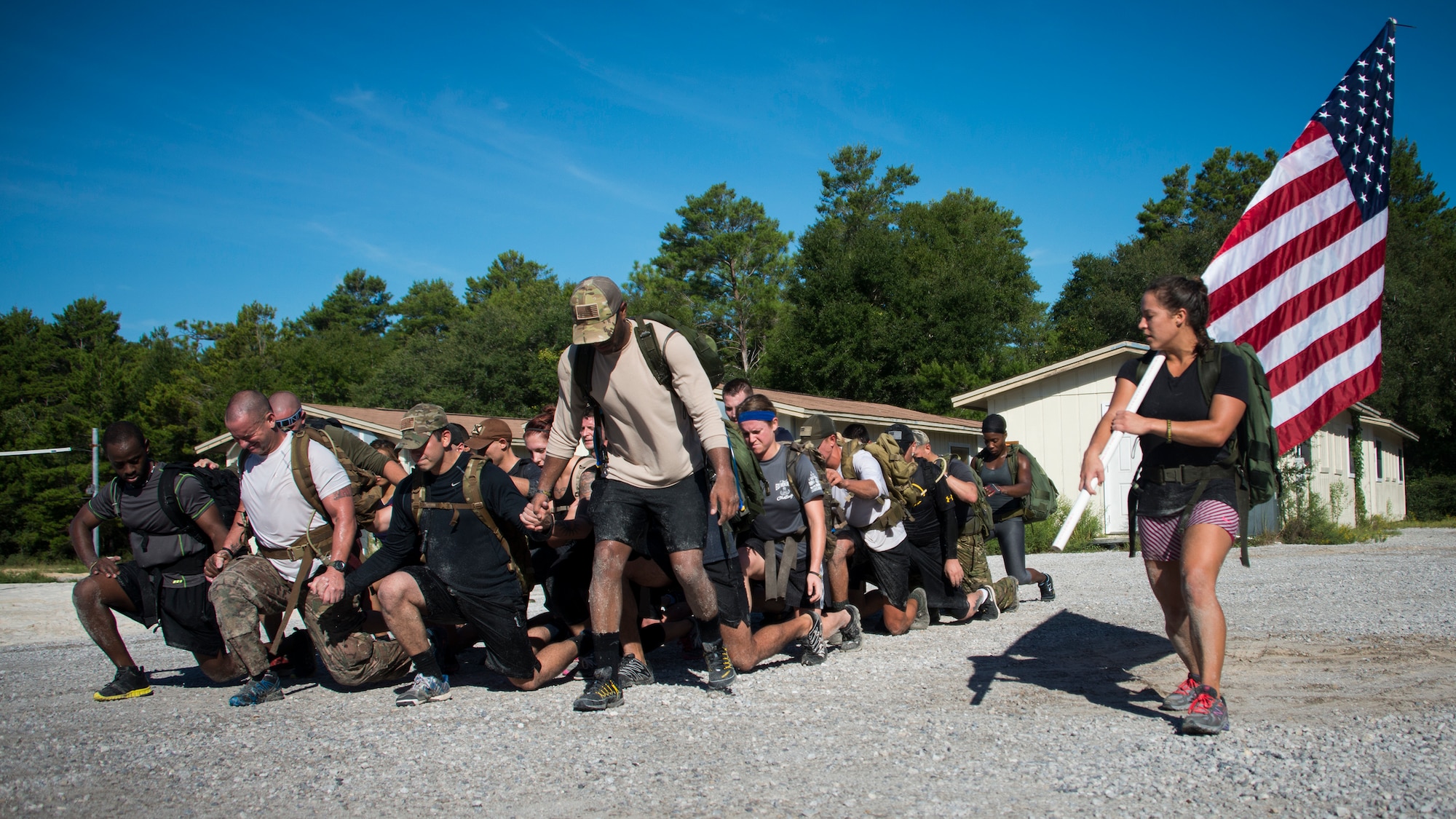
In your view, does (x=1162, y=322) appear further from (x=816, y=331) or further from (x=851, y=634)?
(x=816, y=331)

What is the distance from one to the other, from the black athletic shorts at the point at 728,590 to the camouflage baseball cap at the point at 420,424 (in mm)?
1658

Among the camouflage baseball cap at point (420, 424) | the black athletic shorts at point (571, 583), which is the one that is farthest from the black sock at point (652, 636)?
the camouflage baseball cap at point (420, 424)

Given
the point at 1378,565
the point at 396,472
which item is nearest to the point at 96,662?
the point at 396,472

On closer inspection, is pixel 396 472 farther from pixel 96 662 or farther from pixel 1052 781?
pixel 1052 781

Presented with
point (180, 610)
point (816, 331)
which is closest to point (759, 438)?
point (180, 610)

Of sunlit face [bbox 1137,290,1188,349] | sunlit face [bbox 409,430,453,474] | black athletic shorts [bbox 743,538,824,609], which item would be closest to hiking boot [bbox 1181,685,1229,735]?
sunlit face [bbox 1137,290,1188,349]

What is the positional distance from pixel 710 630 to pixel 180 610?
125 inches

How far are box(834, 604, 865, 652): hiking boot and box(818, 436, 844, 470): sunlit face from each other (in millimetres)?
1074

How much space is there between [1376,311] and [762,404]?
403cm

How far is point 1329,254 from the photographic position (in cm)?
640

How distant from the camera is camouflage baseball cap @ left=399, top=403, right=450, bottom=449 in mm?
5020

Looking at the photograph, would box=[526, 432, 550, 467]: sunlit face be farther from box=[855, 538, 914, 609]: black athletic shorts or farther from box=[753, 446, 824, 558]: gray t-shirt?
box=[855, 538, 914, 609]: black athletic shorts

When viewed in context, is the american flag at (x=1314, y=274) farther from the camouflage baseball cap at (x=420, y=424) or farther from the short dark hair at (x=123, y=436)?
the short dark hair at (x=123, y=436)

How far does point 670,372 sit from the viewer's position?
193 inches
